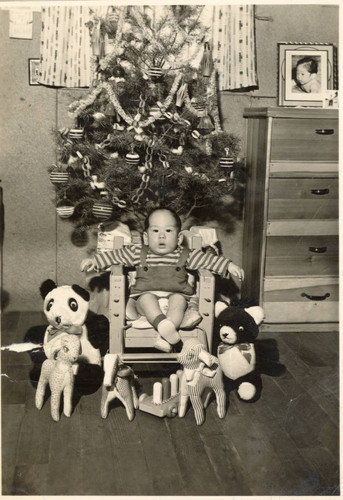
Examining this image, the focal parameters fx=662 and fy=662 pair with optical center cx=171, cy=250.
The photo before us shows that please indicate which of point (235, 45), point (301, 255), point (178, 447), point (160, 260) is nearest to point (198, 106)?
point (235, 45)

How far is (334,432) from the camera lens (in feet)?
9.72

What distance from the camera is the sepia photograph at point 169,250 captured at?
2.80 m

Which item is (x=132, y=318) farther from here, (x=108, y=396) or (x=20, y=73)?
(x=20, y=73)

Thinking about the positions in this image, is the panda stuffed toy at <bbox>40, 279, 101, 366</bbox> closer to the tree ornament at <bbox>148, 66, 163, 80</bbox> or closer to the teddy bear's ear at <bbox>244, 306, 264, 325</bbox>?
the teddy bear's ear at <bbox>244, 306, 264, 325</bbox>

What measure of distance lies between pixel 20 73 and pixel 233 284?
1985mm

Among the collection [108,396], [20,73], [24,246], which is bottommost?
[108,396]

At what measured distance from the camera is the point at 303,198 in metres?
4.02

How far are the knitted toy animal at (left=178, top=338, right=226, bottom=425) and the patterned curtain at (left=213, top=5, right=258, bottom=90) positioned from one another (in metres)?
2.01

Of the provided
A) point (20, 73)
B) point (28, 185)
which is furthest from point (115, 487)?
point (20, 73)

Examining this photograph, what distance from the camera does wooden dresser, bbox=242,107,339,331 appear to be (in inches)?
156

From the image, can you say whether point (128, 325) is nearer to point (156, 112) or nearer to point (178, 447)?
point (178, 447)

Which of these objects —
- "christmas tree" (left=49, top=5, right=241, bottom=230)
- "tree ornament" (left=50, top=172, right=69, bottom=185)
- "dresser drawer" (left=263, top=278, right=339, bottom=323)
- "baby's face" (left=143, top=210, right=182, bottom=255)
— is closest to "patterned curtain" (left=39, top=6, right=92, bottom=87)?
"christmas tree" (left=49, top=5, right=241, bottom=230)

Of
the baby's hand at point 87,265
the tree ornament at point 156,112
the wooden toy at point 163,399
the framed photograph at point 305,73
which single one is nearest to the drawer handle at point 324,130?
the framed photograph at point 305,73

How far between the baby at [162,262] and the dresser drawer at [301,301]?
0.77 meters
